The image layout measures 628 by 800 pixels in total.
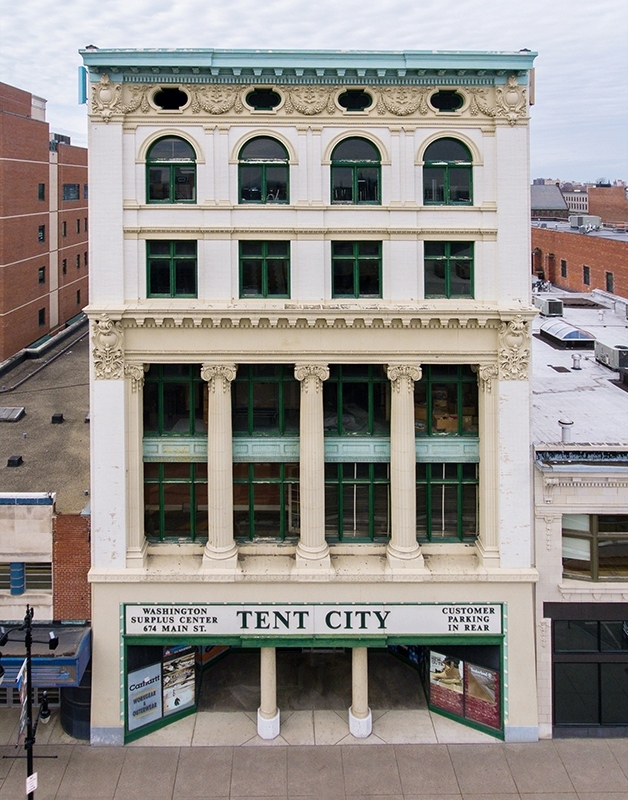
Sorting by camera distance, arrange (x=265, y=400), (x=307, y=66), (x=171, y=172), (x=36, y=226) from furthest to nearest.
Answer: (x=36, y=226) < (x=265, y=400) < (x=171, y=172) < (x=307, y=66)

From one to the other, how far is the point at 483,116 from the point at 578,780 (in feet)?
66.3

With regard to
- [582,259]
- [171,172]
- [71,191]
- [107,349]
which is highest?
[71,191]

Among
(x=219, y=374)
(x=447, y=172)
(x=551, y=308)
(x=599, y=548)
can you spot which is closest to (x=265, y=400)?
(x=219, y=374)

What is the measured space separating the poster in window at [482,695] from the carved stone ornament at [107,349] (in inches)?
586

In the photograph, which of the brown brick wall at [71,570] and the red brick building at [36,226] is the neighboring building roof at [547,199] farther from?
the brown brick wall at [71,570]

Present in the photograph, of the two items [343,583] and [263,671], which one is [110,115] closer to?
[343,583]

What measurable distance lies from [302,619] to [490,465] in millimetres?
7761

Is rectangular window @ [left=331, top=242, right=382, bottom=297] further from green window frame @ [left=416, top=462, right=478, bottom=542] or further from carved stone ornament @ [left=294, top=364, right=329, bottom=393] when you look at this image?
green window frame @ [left=416, top=462, right=478, bottom=542]

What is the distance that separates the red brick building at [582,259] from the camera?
46.4m

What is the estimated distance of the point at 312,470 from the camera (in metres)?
22.2

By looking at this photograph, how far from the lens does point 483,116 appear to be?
2183cm

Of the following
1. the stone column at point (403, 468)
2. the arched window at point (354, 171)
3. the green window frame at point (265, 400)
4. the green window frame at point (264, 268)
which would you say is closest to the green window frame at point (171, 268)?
the green window frame at point (264, 268)

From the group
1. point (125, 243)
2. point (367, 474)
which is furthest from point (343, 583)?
point (125, 243)

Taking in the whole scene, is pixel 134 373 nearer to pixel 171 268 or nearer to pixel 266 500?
pixel 171 268
